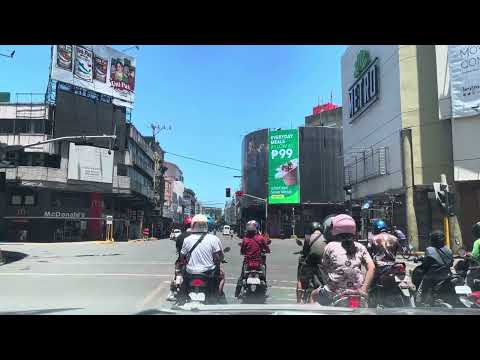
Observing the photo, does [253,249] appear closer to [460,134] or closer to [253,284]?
[253,284]

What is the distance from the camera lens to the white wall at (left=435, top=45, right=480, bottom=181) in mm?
24734

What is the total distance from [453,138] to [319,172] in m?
41.6

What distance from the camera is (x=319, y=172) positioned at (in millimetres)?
66875

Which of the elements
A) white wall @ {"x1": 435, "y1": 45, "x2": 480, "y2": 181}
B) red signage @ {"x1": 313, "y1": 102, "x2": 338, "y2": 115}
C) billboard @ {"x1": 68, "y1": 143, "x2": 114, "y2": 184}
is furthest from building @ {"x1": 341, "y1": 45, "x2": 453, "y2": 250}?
red signage @ {"x1": 313, "y1": 102, "x2": 338, "y2": 115}

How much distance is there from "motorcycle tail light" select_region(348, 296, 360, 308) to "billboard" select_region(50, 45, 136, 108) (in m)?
47.9

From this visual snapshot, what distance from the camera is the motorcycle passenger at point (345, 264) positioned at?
4852 mm

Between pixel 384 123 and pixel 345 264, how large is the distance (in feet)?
88.4

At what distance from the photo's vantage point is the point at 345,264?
487cm

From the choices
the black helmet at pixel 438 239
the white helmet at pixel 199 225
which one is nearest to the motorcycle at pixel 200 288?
the white helmet at pixel 199 225

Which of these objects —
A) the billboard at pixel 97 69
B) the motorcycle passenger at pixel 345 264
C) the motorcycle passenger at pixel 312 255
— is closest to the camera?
the motorcycle passenger at pixel 345 264

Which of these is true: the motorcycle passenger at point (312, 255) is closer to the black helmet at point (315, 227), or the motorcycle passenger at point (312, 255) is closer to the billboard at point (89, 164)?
the black helmet at point (315, 227)

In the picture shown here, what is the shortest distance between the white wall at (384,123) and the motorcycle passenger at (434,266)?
20703mm

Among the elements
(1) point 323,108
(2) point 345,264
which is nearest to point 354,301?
(2) point 345,264

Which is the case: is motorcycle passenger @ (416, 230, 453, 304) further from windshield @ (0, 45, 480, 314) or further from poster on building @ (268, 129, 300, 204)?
Answer: poster on building @ (268, 129, 300, 204)
